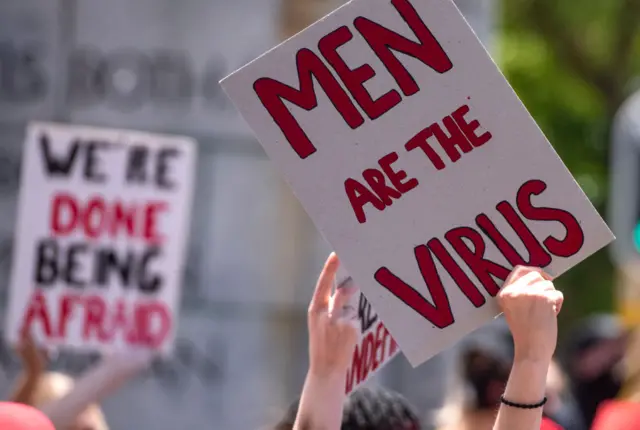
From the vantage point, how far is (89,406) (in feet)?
14.7

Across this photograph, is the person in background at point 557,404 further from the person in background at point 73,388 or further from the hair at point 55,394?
the hair at point 55,394

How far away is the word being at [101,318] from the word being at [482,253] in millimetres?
2470

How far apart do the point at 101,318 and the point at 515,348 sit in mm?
2904

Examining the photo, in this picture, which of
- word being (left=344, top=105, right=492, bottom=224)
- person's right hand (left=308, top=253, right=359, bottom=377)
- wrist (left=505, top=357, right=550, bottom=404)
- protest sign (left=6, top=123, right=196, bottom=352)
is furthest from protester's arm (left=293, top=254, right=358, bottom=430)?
protest sign (left=6, top=123, right=196, bottom=352)

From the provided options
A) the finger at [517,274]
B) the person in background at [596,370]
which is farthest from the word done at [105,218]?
the finger at [517,274]

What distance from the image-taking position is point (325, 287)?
3.33 metres

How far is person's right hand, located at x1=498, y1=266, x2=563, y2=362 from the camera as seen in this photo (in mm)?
2869

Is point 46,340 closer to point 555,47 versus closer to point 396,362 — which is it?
point 396,362

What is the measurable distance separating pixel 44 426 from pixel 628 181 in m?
5.76

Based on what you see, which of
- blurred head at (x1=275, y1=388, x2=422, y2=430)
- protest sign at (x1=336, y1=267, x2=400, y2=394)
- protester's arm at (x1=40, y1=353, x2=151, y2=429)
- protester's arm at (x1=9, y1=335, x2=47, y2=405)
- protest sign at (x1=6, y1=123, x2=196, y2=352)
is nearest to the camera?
protest sign at (x1=336, y1=267, x2=400, y2=394)

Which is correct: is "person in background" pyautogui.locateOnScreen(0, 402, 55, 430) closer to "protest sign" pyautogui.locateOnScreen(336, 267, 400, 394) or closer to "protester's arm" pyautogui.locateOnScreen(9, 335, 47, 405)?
"protest sign" pyautogui.locateOnScreen(336, 267, 400, 394)

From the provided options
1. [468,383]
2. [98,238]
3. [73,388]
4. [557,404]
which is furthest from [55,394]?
[557,404]

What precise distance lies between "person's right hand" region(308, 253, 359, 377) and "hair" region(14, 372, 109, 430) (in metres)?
1.42

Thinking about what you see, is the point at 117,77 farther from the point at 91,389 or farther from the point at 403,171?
the point at 403,171
